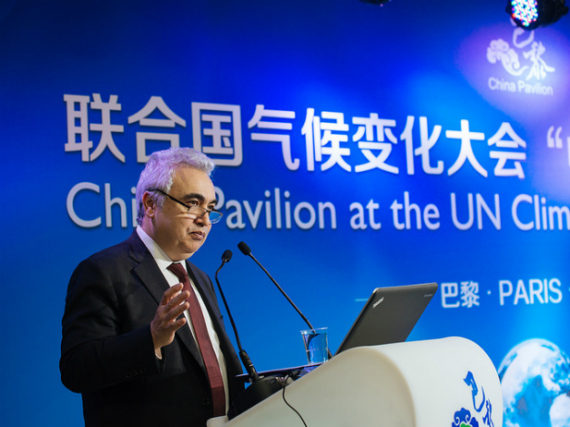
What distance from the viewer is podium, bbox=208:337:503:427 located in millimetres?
1425

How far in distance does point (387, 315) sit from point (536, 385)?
117 inches

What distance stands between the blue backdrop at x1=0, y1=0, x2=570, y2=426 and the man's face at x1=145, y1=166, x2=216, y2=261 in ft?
3.69

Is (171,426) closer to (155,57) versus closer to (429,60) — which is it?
(155,57)

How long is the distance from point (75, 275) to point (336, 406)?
1050mm

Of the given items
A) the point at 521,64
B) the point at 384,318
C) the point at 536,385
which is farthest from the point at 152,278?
the point at 521,64

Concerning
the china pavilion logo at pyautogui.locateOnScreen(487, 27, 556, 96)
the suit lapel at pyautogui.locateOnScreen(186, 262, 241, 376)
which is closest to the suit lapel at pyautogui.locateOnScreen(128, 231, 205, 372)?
the suit lapel at pyautogui.locateOnScreen(186, 262, 241, 376)

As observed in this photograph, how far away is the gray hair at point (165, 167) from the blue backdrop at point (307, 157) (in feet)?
3.39

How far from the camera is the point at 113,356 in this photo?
192 cm

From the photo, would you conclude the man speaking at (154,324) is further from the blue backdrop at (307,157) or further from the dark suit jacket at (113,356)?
the blue backdrop at (307,157)

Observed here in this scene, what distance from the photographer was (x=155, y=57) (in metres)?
3.64

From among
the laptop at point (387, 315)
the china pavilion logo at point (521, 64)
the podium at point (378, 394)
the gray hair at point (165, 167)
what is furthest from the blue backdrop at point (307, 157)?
the podium at point (378, 394)

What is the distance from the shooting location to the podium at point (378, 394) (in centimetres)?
142

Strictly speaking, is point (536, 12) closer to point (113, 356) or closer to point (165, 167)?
point (165, 167)

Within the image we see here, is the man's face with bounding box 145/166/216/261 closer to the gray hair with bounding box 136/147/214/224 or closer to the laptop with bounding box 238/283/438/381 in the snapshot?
the gray hair with bounding box 136/147/214/224
